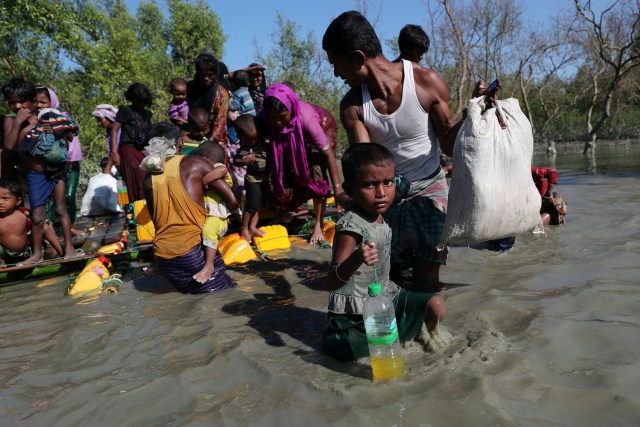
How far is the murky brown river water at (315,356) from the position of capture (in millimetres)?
1872

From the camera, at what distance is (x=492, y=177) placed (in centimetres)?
258

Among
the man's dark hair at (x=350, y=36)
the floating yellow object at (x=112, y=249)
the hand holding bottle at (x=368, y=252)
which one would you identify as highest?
the man's dark hair at (x=350, y=36)

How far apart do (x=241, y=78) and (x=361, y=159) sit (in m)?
4.84

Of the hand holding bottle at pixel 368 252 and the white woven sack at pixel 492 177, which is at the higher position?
the white woven sack at pixel 492 177

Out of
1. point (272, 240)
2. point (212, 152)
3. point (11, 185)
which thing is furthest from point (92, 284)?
point (272, 240)

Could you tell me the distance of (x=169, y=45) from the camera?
1186 inches

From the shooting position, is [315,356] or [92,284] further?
[92,284]

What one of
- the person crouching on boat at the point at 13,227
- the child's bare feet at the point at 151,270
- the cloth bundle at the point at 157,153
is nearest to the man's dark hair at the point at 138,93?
the person crouching on boat at the point at 13,227

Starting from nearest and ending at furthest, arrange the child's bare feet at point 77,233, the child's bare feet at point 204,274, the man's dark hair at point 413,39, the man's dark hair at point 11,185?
the child's bare feet at point 204,274 < the man's dark hair at point 413,39 < the man's dark hair at point 11,185 < the child's bare feet at point 77,233

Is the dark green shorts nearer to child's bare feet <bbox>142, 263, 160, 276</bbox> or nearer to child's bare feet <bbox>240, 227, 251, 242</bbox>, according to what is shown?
child's bare feet <bbox>142, 263, 160, 276</bbox>

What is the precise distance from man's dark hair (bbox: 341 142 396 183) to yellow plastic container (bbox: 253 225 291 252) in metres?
2.84

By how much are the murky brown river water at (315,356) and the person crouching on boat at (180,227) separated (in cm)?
18

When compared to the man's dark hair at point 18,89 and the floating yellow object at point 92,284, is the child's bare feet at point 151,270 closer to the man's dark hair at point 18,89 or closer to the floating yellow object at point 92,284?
the floating yellow object at point 92,284

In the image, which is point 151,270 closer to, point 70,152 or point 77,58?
point 70,152
